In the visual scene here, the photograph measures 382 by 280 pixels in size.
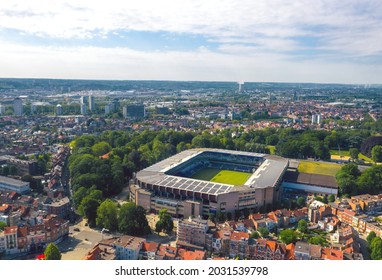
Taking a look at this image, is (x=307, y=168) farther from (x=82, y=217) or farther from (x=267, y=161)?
(x=82, y=217)

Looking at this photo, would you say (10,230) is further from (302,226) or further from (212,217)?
(302,226)

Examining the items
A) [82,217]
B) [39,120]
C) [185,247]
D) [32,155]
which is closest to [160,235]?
[185,247]

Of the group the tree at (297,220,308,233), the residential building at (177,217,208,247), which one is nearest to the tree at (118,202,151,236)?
the residential building at (177,217,208,247)

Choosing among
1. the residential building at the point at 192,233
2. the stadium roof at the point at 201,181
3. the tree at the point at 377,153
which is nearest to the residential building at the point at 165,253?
the residential building at the point at 192,233

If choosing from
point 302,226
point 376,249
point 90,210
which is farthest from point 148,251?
point 376,249

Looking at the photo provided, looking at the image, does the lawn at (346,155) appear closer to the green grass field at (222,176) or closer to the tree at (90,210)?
the green grass field at (222,176)
